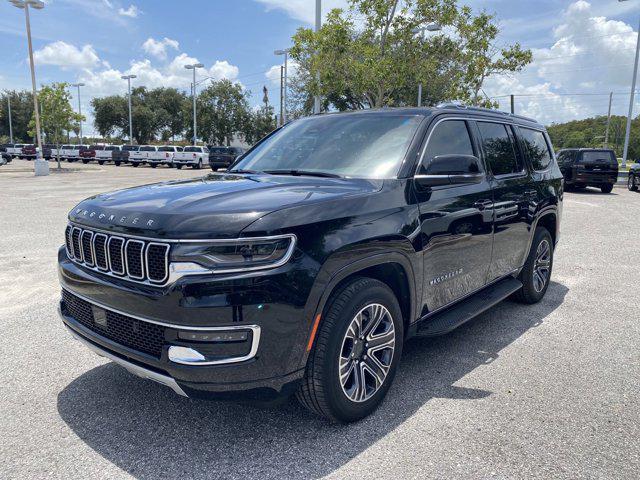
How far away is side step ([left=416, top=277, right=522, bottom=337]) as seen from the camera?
3.66 meters

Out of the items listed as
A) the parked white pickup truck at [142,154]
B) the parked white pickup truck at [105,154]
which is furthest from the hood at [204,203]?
the parked white pickup truck at [105,154]

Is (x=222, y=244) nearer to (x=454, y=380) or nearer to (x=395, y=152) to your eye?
(x=395, y=152)

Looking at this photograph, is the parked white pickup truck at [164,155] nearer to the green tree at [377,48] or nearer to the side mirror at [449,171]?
the green tree at [377,48]

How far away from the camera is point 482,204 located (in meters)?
4.12

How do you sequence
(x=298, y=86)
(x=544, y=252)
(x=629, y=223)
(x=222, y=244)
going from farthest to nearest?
1. (x=298, y=86)
2. (x=629, y=223)
3. (x=544, y=252)
4. (x=222, y=244)

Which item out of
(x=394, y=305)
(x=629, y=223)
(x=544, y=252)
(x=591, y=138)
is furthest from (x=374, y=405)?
(x=591, y=138)

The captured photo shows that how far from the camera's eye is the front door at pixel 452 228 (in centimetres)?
352

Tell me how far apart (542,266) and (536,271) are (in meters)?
0.17

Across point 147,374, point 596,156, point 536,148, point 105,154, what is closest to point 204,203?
point 147,374

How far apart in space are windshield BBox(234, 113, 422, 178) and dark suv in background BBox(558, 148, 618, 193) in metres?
18.3

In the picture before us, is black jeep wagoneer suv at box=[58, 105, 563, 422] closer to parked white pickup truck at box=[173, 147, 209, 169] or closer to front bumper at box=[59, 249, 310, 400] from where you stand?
front bumper at box=[59, 249, 310, 400]

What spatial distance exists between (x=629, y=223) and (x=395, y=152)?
11.0 metres

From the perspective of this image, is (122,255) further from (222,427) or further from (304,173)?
(304,173)

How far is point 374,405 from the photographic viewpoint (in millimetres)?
3211
